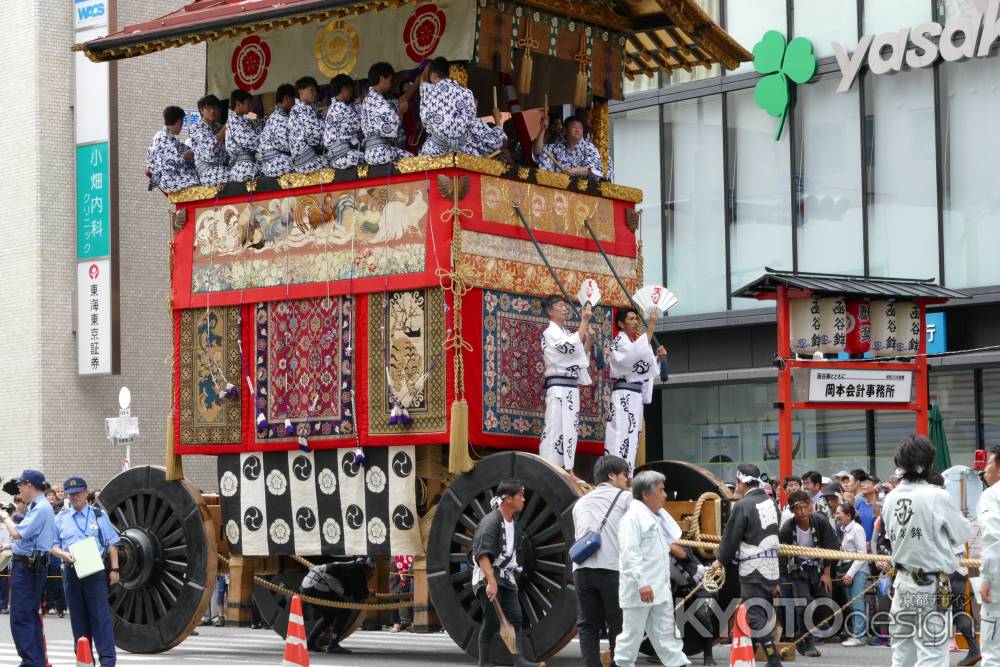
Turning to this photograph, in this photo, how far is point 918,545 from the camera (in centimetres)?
1140

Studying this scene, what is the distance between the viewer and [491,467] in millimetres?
15797

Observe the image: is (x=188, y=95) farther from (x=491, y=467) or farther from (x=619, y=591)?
(x=619, y=591)

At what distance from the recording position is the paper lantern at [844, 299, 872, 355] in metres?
21.2

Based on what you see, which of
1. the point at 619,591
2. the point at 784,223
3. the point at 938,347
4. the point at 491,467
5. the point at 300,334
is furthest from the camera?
the point at 784,223

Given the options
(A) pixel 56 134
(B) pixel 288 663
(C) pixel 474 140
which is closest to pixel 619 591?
(B) pixel 288 663

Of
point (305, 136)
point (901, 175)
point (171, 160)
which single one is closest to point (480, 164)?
point (305, 136)

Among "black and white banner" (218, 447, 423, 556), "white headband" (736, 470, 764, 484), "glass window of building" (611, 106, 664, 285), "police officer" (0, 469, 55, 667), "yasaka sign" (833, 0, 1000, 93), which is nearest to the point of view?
"police officer" (0, 469, 55, 667)

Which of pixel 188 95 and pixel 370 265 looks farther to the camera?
pixel 188 95

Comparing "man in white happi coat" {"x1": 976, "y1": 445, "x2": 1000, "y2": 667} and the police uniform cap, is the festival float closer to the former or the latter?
the police uniform cap

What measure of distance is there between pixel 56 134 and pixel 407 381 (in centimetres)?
2150

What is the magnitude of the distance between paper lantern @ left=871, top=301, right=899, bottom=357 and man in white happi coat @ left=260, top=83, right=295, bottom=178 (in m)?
7.92

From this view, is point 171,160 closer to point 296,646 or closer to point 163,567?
point 163,567

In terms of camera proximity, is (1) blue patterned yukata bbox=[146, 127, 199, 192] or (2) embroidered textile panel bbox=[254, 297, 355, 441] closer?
(2) embroidered textile panel bbox=[254, 297, 355, 441]

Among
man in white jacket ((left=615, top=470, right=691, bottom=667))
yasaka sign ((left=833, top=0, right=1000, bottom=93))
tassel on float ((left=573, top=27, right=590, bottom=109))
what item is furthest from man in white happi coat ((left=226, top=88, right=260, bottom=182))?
yasaka sign ((left=833, top=0, right=1000, bottom=93))
